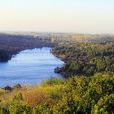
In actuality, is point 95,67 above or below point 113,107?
below

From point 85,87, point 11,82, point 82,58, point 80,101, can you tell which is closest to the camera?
point 80,101

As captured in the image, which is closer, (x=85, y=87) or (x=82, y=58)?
(x=85, y=87)

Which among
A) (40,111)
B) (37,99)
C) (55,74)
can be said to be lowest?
(55,74)

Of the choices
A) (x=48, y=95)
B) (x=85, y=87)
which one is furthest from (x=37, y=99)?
(x=85, y=87)

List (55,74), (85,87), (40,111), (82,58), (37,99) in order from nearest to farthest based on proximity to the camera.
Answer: (40,111), (85,87), (37,99), (55,74), (82,58)

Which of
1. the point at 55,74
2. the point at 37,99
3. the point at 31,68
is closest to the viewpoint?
the point at 37,99

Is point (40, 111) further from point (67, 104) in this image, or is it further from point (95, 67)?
point (95, 67)

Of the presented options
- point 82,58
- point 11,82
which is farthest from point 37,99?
point 82,58

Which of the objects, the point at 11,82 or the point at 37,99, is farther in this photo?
the point at 11,82

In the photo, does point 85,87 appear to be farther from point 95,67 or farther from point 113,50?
point 113,50
